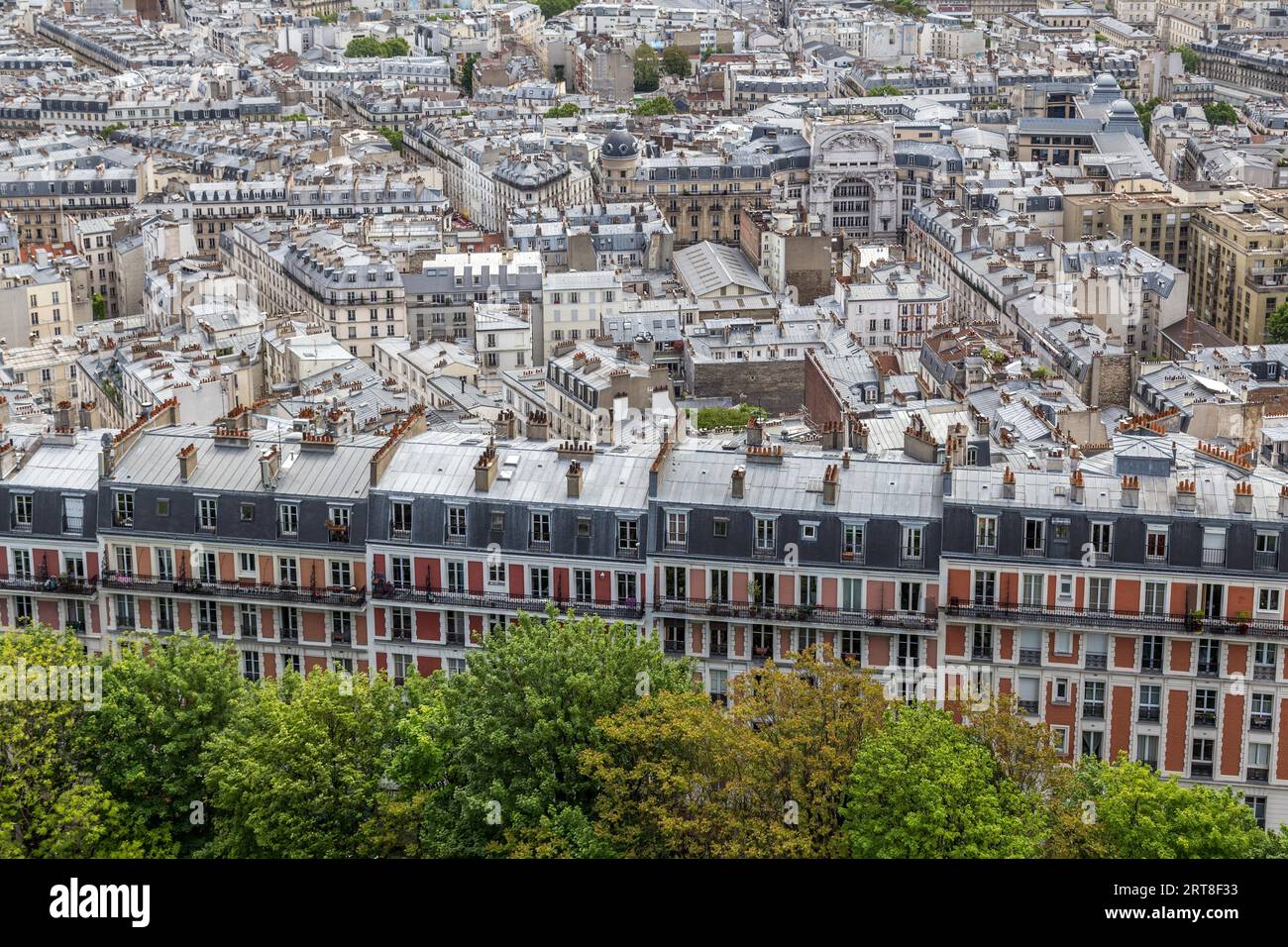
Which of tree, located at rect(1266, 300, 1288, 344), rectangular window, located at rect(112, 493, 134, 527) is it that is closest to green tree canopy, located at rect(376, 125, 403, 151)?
tree, located at rect(1266, 300, 1288, 344)

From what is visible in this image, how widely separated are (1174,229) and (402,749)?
3664 inches

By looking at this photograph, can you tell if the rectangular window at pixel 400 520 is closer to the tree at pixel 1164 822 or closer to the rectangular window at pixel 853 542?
the rectangular window at pixel 853 542

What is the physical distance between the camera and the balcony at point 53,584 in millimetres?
49875

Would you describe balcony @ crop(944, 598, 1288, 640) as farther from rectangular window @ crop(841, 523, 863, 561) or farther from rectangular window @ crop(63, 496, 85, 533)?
rectangular window @ crop(63, 496, 85, 533)

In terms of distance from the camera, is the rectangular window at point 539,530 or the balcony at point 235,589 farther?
the balcony at point 235,589

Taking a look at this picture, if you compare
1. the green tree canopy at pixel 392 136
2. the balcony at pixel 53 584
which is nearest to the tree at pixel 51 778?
the balcony at pixel 53 584

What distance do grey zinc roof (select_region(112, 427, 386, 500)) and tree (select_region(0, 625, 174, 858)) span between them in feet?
28.6

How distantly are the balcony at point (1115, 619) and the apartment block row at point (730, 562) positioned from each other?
5 centimetres

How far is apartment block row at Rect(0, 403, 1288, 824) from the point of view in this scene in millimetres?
45562

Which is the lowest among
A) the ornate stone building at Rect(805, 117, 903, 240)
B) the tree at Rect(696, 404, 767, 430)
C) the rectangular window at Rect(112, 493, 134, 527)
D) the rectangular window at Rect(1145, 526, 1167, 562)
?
the tree at Rect(696, 404, 767, 430)

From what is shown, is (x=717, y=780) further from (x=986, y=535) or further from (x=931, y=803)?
(x=986, y=535)

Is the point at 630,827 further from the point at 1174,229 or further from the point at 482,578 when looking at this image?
the point at 1174,229

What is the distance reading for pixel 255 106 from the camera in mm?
173000
